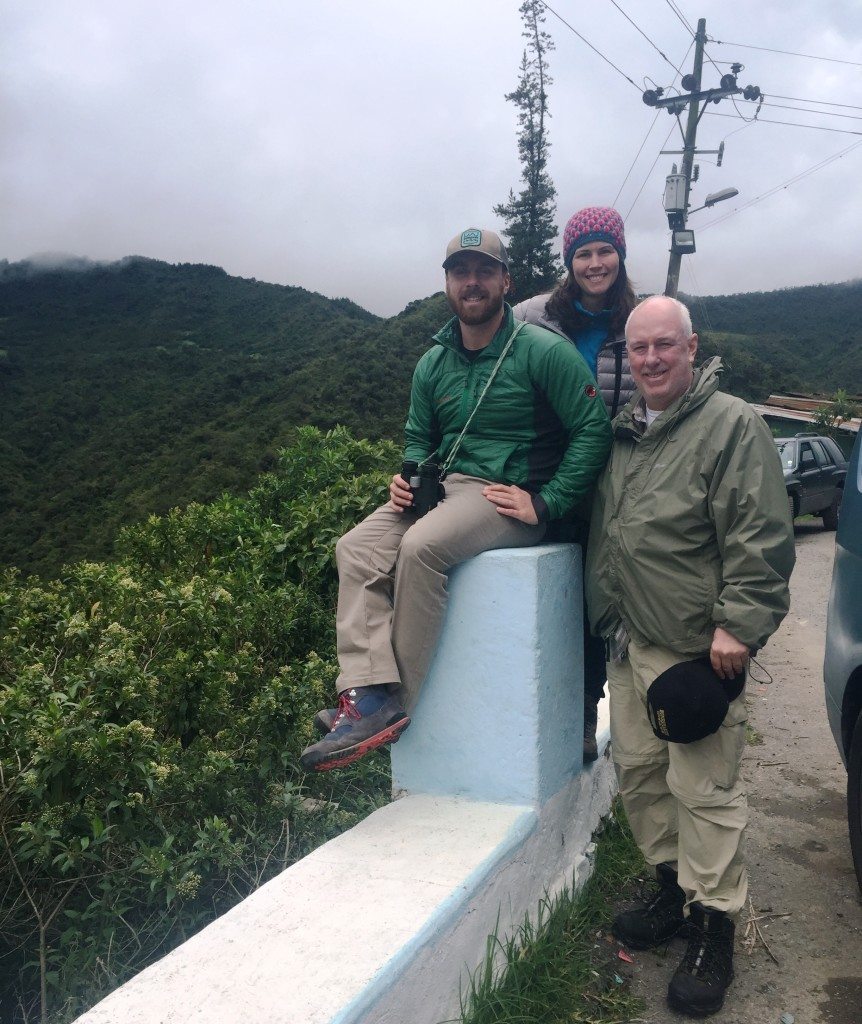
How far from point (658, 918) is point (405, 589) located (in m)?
1.31

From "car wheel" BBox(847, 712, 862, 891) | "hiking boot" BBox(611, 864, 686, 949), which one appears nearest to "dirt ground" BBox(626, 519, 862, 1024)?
"hiking boot" BBox(611, 864, 686, 949)

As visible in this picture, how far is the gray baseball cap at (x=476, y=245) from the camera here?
8.99ft

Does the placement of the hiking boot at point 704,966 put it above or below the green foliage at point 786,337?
below

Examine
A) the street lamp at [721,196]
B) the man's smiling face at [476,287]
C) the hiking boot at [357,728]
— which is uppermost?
the street lamp at [721,196]

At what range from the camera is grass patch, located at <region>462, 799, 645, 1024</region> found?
7.35 ft

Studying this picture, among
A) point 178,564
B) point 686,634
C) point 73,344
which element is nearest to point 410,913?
point 686,634

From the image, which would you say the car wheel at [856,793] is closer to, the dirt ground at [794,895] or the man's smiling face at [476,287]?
the dirt ground at [794,895]

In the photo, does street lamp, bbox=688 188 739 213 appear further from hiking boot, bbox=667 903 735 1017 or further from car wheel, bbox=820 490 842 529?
hiking boot, bbox=667 903 735 1017

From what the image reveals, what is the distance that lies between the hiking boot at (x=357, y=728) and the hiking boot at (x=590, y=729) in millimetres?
854

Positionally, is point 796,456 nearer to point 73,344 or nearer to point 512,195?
point 512,195

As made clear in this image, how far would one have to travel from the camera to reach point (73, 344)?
4197cm

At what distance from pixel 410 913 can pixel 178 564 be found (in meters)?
3.95

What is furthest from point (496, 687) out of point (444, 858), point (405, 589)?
point (444, 858)

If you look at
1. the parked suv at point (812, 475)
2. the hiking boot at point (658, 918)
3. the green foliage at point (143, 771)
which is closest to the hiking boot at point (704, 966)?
the hiking boot at point (658, 918)
